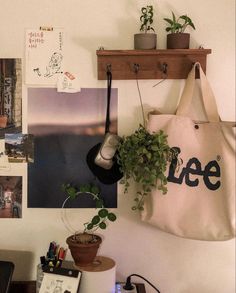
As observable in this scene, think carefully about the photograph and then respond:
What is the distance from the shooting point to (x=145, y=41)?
125 cm

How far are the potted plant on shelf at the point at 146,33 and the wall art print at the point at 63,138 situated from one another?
0.19 metres

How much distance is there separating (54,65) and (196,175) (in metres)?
0.62

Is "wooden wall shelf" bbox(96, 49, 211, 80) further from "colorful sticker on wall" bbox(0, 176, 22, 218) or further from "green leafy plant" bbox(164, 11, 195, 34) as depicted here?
"colorful sticker on wall" bbox(0, 176, 22, 218)

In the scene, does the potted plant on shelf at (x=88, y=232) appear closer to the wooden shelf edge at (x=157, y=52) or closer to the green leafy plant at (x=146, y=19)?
the wooden shelf edge at (x=157, y=52)

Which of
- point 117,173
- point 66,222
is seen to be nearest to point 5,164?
point 66,222

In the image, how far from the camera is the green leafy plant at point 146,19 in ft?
4.22

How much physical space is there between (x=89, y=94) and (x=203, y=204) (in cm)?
55

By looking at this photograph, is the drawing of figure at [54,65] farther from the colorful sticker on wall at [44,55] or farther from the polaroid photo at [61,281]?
the polaroid photo at [61,281]

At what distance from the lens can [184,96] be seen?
50.8 inches

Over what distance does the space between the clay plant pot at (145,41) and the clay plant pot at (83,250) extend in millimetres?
672

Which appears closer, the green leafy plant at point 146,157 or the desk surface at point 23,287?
the green leafy plant at point 146,157

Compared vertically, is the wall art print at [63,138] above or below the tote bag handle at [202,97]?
below

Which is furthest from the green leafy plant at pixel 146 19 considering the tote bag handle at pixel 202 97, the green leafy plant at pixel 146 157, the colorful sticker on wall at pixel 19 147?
the colorful sticker on wall at pixel 19 147

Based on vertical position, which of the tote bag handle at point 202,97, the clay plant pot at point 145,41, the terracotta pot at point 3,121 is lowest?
the terracotta pot at point 3,121
